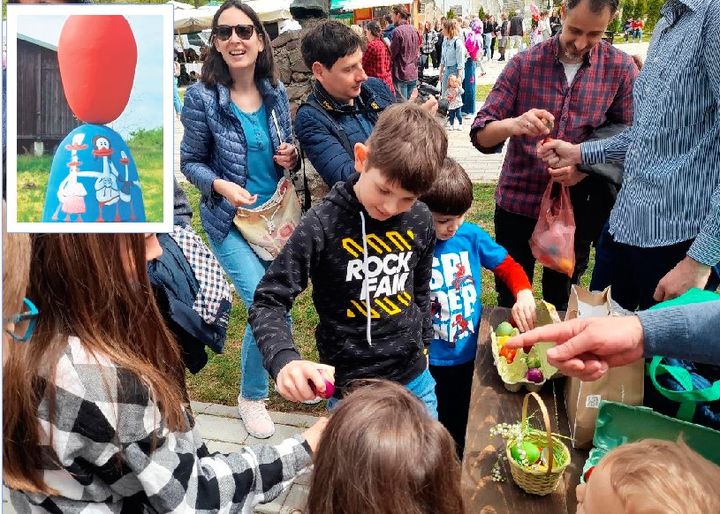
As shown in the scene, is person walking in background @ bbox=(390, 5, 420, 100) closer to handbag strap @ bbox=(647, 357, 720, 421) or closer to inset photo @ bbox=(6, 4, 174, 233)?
handbag strap @ bbox=(647, 357, 720, 421)

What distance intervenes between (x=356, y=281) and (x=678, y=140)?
42.5 inches

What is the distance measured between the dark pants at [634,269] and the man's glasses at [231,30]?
5.42 feet

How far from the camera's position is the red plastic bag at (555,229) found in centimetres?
273

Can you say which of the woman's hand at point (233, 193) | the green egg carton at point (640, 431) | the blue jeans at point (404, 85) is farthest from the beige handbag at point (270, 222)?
the blue jeans at point (404, 85)

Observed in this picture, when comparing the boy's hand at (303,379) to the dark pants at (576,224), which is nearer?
the boy's hand at (303,379)

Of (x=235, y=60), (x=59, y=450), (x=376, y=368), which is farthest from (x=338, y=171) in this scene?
(x=59, y=450)

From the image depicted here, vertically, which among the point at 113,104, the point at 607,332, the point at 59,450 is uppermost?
the point at 113,104

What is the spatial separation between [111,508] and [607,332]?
112 centimetres

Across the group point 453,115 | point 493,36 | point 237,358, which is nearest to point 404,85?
point 453,115

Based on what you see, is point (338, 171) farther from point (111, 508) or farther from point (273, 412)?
point (111, 508)

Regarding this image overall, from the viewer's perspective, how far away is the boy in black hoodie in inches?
69.2

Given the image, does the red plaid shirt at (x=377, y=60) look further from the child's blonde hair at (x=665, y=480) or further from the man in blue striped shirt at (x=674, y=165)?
the child's blonde hair at (x=665, y=480)

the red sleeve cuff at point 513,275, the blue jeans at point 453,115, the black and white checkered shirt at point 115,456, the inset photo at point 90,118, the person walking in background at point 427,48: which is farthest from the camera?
the person walking in background at point 427,48

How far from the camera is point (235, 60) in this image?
8.75ft
